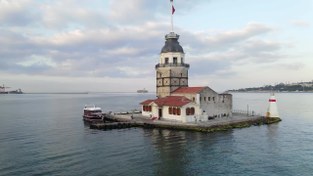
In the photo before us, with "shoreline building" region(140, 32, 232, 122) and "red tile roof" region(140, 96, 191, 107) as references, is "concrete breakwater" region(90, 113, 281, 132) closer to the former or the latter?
"shoreline building" region(140, 32, 232, 122)

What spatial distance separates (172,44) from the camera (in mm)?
60562

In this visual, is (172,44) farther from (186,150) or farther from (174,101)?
(186,150)

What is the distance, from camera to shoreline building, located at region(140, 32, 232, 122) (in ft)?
168

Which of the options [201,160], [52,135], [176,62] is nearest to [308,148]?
[201,160]

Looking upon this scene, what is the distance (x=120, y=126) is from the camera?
51.8 m

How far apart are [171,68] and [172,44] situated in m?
4.94

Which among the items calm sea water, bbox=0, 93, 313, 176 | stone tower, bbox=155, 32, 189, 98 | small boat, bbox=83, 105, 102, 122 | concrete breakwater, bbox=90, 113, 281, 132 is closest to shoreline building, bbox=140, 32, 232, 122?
stone tower, bbox=155, 32, 189, 98

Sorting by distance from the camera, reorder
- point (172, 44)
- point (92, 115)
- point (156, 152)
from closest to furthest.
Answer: point (156, 152)
point (172, 44)
point (92, 115)

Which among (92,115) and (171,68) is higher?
(171,68)

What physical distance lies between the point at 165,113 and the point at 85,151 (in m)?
21.7

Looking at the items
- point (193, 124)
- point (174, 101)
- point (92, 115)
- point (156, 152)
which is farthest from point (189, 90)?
point (156, 152)

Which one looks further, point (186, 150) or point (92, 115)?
point (92, 115)

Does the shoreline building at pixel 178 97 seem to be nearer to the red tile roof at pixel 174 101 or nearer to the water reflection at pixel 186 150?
the red tile roof at pixel 174 101

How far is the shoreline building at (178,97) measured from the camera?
168 ft
